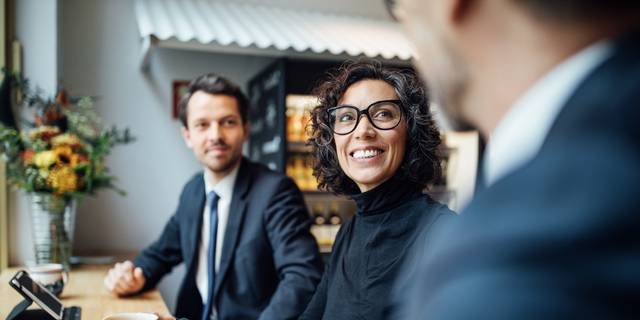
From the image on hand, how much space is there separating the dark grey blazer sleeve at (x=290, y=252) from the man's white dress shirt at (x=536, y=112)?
4.45ft

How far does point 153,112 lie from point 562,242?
11.4 ft

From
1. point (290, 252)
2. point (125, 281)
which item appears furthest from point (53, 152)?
point (290, 252)

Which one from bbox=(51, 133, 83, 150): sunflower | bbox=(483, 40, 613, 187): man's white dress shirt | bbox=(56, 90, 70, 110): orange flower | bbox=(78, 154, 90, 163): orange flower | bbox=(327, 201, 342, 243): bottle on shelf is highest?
bbox=(56, 90, 70, 110): orange flower

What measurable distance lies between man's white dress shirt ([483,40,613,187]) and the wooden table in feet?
5.13

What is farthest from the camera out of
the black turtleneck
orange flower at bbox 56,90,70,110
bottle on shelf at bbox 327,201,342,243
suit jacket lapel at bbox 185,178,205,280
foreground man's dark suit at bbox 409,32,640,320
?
bottle on shelf at bbox 327,201,342,243

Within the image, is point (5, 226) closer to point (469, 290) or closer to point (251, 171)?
point (251, 171)

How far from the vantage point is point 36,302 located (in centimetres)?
134

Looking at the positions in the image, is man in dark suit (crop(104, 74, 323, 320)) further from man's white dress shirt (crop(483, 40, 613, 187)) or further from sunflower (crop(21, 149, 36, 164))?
man's white dress shirt (crop(483, 40, 613, 187))

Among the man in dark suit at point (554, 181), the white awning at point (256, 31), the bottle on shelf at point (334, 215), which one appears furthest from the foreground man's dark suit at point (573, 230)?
the bottle on shelf at point (334, 215)

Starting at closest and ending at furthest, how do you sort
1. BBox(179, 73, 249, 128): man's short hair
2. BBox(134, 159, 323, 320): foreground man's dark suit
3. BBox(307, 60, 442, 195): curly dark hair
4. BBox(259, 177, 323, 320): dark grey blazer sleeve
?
BBox(307, 60, 442, 195): curly dark hair, BBox(259, 177, 323, 320): dark grey blazer sleeve, BBox(134, 159, 323, 320): foreground man's dark suit, BBox(179, 73, 249, 128): man's short hair

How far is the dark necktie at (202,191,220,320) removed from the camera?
6.46ft

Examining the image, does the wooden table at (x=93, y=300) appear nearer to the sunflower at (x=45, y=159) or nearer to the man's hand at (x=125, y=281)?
the man's hand at (x=125, y=281)

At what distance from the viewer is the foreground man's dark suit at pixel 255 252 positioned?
70.4 inches

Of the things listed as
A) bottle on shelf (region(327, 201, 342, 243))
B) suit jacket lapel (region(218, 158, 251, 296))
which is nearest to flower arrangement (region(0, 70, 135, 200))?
suit jacket lapel (region(218, 158, 251, 296))
